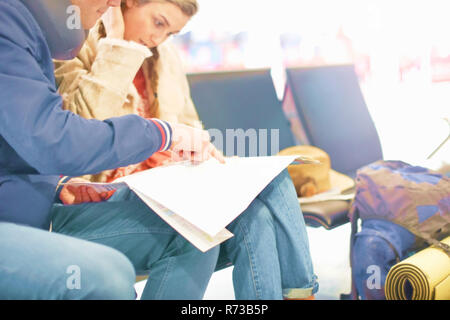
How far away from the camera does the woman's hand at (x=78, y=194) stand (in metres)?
0.87

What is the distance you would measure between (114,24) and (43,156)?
63 cm

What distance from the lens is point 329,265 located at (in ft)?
4.84

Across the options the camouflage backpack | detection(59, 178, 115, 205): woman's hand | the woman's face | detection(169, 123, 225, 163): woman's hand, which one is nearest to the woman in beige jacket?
the woman's face

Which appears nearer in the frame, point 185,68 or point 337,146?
point 185,68

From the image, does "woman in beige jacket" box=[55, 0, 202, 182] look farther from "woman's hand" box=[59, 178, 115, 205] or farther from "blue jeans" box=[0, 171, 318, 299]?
"blue jeans" box=[0, 171, 318, 299]

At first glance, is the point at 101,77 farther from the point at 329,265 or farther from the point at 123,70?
the point at 329,265

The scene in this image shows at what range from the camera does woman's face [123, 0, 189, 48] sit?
3.72 ft

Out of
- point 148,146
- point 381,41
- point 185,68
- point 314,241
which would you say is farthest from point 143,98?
point 381,41

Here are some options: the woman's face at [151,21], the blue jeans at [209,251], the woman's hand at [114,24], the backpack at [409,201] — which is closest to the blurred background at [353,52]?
the backpack at [409,201]

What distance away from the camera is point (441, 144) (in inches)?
58.0

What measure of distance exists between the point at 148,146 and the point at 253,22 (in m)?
1.27

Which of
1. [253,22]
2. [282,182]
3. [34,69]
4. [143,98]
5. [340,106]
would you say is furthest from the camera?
[340,106]

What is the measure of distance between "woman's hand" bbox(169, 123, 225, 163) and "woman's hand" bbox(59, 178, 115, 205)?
21 cm
